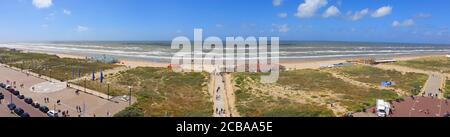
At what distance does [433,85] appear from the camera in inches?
1944

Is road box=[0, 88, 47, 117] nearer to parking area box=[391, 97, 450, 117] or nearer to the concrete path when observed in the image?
the concrete path

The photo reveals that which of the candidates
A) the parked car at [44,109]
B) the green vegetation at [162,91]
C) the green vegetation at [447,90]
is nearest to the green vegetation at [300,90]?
the green vegetation at [162,91]

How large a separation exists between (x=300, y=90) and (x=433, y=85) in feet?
68.3

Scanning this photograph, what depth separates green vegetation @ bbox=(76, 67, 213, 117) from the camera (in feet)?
109

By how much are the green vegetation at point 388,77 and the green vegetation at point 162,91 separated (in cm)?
2653

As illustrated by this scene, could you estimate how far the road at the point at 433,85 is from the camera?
42794 mm

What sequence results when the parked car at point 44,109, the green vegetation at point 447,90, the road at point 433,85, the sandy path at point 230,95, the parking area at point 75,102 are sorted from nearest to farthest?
1. the parked car at point 44,109
2. the parking area at point 75,102
3. the sandy path at point 230,95
4. the green vegetation at point 447,90
5. the road at point 433,85

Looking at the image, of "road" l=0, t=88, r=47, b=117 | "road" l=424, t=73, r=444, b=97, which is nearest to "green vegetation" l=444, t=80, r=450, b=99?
"road" l=424, t=73, r=444, b=97

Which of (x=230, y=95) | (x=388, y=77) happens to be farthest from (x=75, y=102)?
(x=388, y=77)

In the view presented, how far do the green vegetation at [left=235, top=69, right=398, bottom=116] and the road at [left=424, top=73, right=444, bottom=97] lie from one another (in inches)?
191

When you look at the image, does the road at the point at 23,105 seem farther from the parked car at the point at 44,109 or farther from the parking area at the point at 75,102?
the parking area at the point at 75,102

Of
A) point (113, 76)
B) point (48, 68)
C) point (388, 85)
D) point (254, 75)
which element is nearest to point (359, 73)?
point (388, 85)

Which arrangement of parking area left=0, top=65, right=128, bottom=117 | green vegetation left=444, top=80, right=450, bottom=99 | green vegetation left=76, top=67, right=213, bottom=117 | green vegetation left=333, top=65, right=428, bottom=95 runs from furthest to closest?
green vegetation left=333, top=65, right=428, bottom=95, green vegetation left=444, top=80, right=450, bottom=99, green vegetation left=76, top=67, right=213, bottom=117, parking area left=0, top=65, right=128, bottom=117
